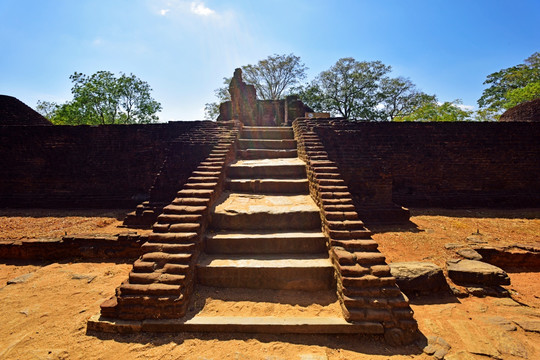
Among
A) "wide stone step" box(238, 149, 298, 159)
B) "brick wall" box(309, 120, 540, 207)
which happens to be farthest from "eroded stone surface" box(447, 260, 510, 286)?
Result: "brick wall" box(309, 120, 540, 207)

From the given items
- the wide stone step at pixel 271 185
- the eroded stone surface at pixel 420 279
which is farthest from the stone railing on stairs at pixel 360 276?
the wide stone step at pixel 271 185

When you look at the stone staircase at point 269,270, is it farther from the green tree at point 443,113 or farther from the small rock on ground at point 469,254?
the green tree at point 443,113

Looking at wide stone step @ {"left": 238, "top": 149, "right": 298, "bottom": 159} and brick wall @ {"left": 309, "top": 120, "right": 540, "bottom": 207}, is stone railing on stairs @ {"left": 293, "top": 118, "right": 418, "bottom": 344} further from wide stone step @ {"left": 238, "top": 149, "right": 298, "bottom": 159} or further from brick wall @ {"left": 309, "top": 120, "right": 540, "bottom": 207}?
brick wall @ {"left": 309, "top": 120, "right": 540, "bottom": 207}

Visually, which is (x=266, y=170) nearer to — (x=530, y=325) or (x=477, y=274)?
(x=477, y=274)

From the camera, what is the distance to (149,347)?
1912 mm

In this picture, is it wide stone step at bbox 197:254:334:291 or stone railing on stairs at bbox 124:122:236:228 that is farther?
stone railing on stairs at bbox 124:122:236:228

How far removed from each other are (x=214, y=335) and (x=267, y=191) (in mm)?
2610

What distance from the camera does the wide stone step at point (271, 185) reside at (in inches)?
167

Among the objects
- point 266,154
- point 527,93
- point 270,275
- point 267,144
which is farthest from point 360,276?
point 527,93

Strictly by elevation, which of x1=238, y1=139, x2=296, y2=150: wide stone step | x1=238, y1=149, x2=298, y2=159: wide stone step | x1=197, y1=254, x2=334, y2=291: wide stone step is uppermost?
x1=238, y1=139, x2=296, y2=150: wide stone step

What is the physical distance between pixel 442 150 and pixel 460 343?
772cm

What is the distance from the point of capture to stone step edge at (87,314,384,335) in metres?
2.01

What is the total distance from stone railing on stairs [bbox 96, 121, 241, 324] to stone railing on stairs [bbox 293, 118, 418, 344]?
167cm

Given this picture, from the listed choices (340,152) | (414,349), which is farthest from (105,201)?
(414,349)
